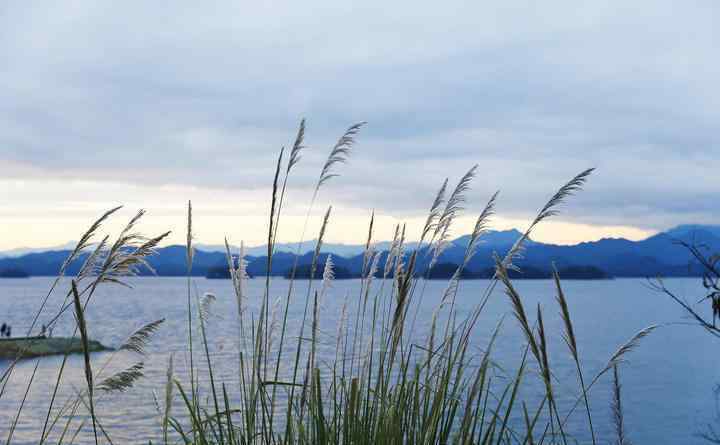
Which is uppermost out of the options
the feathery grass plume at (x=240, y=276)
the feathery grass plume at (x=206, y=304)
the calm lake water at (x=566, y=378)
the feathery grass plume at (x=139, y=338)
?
the feathery grass plume at (x=240, y=276)

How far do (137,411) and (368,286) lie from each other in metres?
45.8

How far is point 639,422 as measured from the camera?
45.4 meters

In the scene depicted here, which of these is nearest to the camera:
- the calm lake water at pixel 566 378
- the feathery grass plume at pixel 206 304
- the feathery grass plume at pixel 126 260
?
the feathery grass plume at pixel 126 260

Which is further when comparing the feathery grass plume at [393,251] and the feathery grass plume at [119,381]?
the feathery grass plume at [393,251]

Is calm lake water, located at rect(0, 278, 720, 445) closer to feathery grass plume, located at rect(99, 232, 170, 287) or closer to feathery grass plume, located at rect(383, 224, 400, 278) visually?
feathery grass plume, located at rect(383, 224, 400, 278)

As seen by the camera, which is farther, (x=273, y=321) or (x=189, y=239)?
(x=273, y=321)

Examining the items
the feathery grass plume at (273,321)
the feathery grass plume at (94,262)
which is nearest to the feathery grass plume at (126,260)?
the feathery grass plume at (94,262)

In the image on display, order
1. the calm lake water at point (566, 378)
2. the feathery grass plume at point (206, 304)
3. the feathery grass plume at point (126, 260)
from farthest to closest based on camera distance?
1. the calm lake water at point (566, 378)
2. the feathery grass plume at point (206, 304)
3. the feathery grass plume at point (126, 260)

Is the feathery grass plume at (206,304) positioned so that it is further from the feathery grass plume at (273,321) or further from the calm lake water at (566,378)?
the calm lake water at (566,378)

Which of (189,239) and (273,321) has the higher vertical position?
(189,239)

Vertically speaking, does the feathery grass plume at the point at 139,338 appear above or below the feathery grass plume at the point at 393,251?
below

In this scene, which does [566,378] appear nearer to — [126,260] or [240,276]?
[240,276]

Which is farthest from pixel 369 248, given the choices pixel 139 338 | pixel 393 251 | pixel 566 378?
pixel 566 378

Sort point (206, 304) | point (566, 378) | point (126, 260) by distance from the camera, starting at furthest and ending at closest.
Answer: point (566, 378) < point (206, 304) < point (126, 260)
